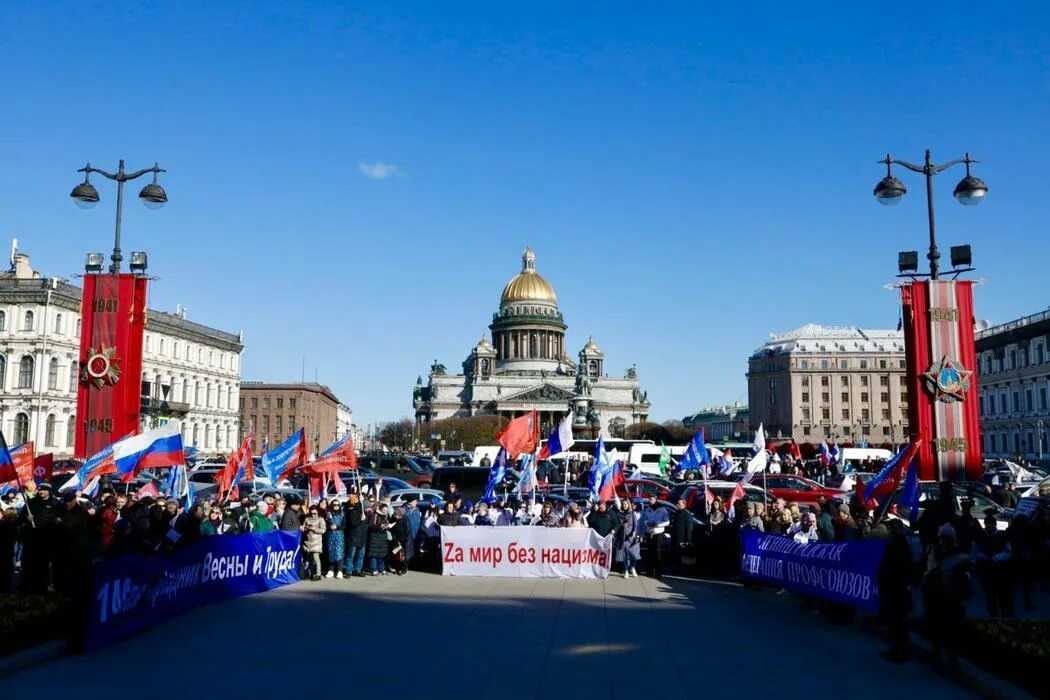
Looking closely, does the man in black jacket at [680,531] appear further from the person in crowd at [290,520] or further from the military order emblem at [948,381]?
the military order emblem at [948,381]

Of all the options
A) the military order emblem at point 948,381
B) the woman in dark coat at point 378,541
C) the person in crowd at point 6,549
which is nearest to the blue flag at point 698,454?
the military order emblem at point 948,381

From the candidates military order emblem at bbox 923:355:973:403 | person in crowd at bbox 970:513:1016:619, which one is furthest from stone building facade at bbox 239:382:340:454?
person in crowd at bbox 970:513:1016:619

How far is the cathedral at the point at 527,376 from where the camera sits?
5344 inches

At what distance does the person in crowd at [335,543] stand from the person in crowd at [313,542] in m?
0.18

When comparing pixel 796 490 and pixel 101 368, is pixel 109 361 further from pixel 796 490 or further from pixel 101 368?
pixel 796 490

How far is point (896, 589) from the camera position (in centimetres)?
1042

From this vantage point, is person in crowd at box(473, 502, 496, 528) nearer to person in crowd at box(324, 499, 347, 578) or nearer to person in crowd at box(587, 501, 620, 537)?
person in crowd at box(587, 501, 620, 537)

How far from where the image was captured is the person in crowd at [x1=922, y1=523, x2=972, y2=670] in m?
9.54

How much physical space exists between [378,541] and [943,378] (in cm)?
1493

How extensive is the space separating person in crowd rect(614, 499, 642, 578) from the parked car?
1057cm

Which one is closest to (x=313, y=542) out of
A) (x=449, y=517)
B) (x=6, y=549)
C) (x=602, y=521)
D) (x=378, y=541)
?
(x=378, y=541)

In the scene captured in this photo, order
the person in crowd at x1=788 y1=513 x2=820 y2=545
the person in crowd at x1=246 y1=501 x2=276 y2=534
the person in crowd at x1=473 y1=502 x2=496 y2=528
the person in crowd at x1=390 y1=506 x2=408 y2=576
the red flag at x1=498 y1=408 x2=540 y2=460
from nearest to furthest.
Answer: the person in crowd at x1=788 y1=513 x2=820 y2=545 → the person in crowd at x1=246 y1=501 x2=276 y2=534 → the person in crowd at x1=390 y1=506 x2=408 y2=576 → the person in crowd at x1=473 y1=502 x2=496 y2=528 → the red flag at x1=498 y1=408 x2=540 y2=460

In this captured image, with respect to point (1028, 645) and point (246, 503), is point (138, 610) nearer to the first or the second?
point (246, 503)

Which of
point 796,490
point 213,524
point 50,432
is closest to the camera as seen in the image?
point 213,524
